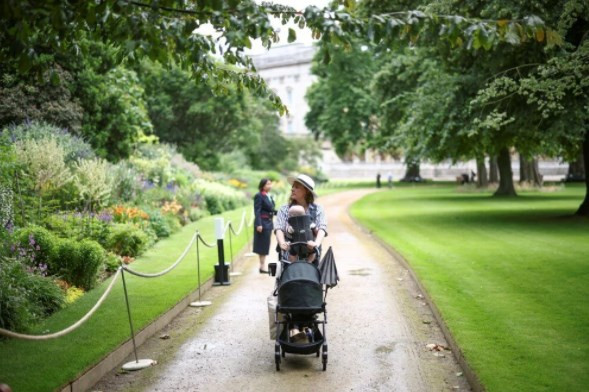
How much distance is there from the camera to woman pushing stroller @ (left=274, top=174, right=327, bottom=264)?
8023 millimetres

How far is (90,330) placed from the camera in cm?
932

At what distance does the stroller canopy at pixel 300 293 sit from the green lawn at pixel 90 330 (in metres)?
2.25

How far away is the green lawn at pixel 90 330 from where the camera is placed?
23.8ft

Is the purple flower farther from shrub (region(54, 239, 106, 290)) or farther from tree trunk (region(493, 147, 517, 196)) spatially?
tree trunk (region(493, 147, 517, 196))

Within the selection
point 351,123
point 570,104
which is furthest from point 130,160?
point 351,123

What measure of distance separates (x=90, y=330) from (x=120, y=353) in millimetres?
1083

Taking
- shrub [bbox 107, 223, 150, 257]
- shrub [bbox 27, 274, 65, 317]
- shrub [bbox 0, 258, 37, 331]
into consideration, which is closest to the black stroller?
shrub [bbox 0, 258, 37, 331]

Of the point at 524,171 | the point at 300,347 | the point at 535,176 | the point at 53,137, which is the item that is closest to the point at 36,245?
the point at 300,347

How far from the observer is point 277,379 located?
24.2 ft

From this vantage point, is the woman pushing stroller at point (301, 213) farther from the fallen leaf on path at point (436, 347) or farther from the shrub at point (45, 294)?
the shrub at point (45, 294)

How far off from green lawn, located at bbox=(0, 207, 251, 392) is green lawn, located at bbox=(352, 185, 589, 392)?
4.23m

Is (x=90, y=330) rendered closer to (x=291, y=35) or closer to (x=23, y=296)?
(x=23, y=296)

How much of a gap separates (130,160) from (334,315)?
17.7 metres

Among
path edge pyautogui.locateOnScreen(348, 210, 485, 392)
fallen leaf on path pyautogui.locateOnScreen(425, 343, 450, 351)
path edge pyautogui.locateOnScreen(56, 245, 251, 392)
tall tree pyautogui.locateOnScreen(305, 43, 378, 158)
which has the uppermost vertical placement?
tall tree pyautogui.locateOnScreen(305, 43, 378, 158)
